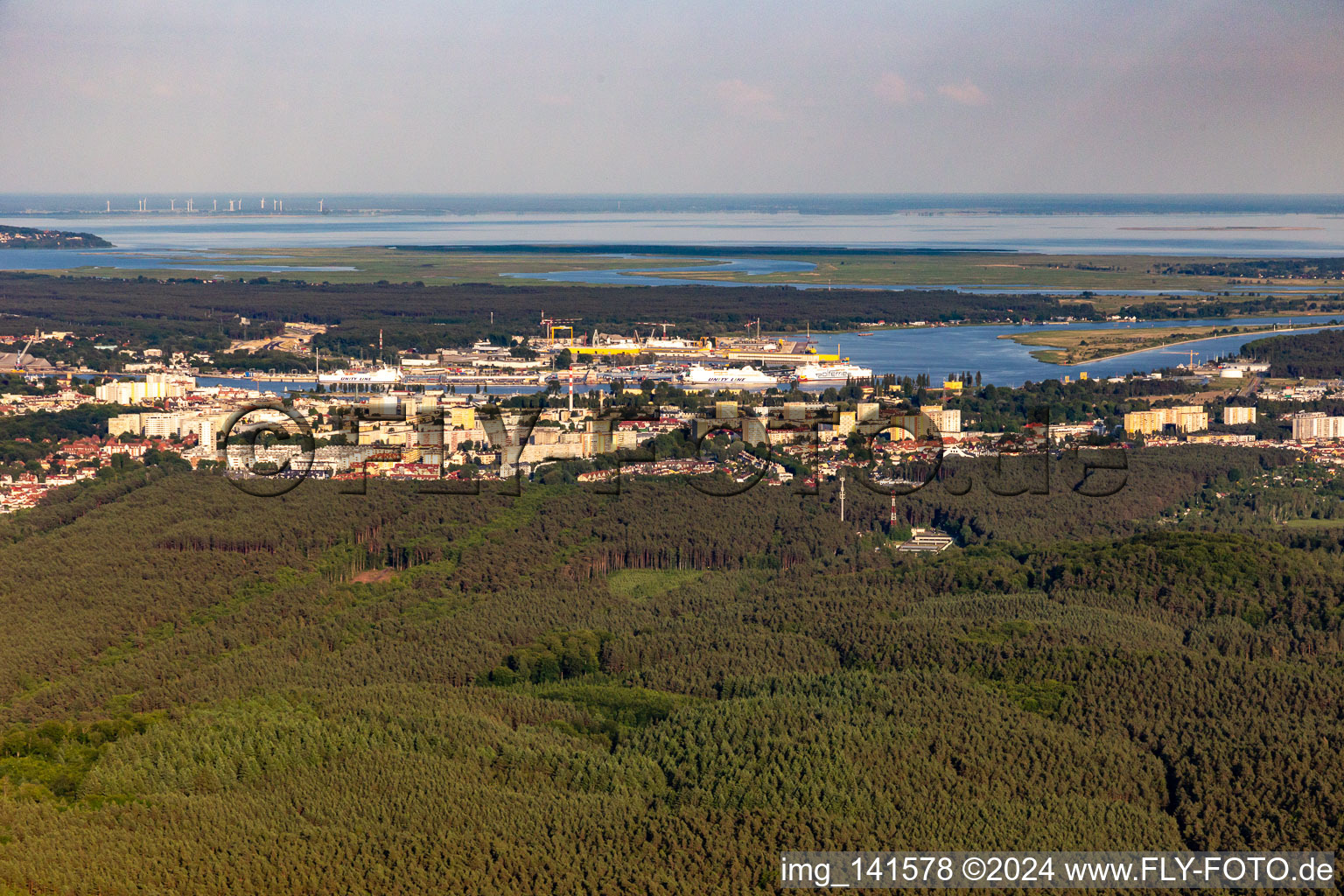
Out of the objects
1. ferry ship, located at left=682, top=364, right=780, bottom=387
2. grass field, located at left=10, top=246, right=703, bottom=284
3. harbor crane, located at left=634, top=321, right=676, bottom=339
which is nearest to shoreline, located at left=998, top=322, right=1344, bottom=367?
ferry ship, located at left=682, top=364, right=780, bottom=387

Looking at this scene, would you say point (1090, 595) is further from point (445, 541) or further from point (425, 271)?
point (425, 271)

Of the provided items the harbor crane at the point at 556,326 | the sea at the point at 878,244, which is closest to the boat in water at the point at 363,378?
the harbor crane at the point at 556,326

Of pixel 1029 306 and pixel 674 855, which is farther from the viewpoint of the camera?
pixel 1029 306

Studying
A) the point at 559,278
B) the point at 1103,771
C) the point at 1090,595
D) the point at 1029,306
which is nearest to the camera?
the point at 1103,771

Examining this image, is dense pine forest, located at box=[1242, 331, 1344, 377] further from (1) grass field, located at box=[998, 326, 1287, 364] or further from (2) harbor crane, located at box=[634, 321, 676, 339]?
(2) harbor crane, located at box=[634, 321, 676, 339]

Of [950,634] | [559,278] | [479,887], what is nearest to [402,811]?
[479,887]

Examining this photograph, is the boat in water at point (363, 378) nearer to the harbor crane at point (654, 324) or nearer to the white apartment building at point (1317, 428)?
the harbor crane at point (654, 324)
